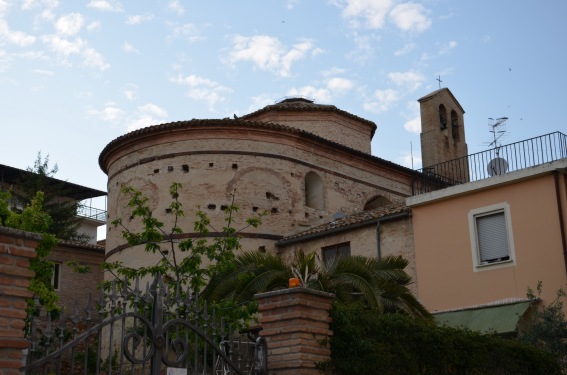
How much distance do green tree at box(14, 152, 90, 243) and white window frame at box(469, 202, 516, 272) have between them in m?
23.5

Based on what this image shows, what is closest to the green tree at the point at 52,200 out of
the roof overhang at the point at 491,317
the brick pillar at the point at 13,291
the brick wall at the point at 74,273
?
the brick wall at the point at 74,273

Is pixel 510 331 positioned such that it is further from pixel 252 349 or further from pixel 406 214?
pixel 252 349

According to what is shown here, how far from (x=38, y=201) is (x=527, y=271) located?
11.6m

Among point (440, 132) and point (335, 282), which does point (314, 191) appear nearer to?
point (440, 132)

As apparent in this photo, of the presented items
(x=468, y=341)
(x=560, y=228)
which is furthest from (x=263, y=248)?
(x=468, y=341)

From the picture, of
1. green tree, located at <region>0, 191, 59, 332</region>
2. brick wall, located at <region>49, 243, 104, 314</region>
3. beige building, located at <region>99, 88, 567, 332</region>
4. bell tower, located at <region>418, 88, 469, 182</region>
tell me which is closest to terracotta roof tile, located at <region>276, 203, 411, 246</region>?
beige building, located at <region>99, 88, 567, 332</region>

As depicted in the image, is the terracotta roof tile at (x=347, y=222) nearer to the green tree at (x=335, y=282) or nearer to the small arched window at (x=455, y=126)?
the green tree at (x=335, y=282)

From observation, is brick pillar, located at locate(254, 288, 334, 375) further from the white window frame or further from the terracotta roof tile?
the terracotta roof tile

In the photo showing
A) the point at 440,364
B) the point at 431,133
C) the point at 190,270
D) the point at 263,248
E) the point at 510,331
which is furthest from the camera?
the point at 431,133

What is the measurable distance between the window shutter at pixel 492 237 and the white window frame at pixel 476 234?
0.28ft

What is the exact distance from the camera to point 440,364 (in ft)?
32.6

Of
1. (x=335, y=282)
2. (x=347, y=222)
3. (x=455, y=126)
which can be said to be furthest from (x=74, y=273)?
(x=335, y=282)

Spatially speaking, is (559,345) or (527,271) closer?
(559,345)

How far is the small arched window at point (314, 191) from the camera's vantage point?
25875 millimetres
